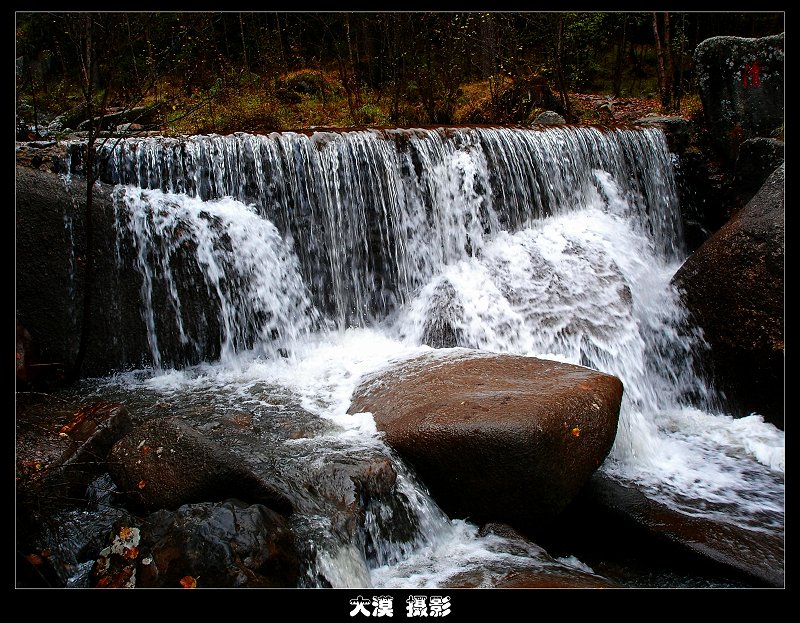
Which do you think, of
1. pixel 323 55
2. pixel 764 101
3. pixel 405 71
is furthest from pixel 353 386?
pixel 323 55

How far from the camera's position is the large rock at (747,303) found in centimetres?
566

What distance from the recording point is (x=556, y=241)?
7.59 metres

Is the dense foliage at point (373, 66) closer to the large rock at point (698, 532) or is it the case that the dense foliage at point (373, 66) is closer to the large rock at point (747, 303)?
the large rock at point (747, 303)

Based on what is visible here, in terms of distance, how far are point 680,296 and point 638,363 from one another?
Result: 101 centimetres

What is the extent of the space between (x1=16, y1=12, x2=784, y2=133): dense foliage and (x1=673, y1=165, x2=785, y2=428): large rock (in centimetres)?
681

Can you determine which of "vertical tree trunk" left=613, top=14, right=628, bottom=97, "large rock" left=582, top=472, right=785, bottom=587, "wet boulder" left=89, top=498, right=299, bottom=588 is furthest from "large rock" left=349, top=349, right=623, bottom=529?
"vertical tree trunk" left=613, top=14, right=628, bottom=97

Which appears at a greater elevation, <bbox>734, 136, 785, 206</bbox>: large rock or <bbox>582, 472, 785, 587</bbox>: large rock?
<bbox>734, 136, 785, 206</bbox>: large rock

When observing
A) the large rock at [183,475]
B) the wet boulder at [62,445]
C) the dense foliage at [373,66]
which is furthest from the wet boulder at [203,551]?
the dense foliage at [373,66]

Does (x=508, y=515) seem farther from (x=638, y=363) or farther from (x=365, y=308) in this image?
(x=365, y=308)

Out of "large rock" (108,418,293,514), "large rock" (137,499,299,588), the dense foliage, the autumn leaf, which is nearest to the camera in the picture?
"large rock" (137,499,299,588)

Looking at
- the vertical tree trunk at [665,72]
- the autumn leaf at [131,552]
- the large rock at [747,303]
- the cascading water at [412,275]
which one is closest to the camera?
the autumn leaf at [131,552]

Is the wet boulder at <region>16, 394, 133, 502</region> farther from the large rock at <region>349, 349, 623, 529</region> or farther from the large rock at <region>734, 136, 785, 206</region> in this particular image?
the large rock at <region>734, 136, 785, 206</region>

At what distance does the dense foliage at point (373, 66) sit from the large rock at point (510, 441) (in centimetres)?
825

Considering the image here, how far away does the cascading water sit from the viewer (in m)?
5.25
